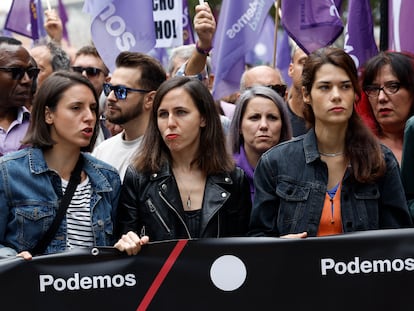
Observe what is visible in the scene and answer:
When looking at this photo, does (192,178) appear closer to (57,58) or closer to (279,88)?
(279,88)

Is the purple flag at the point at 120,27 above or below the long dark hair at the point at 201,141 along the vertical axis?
above

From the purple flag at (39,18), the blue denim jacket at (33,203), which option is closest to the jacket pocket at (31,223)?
the blue denim jacket at (33,203)

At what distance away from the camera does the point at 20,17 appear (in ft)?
34.0

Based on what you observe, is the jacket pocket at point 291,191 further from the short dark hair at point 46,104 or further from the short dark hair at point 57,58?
the short dark hair at point 57,58

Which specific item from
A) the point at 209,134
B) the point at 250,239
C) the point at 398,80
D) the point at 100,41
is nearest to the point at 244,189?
the point at 209,134

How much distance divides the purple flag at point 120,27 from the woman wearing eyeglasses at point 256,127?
1.46m

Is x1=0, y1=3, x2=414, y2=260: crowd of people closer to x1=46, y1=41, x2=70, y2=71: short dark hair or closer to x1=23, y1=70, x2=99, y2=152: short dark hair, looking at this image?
x1=23, y1=70, x2=99, y2=152: short dark hair

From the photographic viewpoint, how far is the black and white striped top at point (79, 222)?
16.5 ft

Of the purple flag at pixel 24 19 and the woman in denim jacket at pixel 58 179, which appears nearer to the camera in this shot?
the woman in denim jacket at pixel 58 179

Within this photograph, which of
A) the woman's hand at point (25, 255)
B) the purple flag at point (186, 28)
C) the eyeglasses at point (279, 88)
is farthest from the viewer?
the purple flag at point (186, 28)

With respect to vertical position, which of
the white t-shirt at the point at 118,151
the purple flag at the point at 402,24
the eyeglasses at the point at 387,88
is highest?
the purple flag at the point at 402,24

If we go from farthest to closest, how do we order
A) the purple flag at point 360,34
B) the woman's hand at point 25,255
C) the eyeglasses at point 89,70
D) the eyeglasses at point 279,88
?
the eyeglasses at point 89,70 → the purple flag at point 360,34 → the eyeglasses at point 279,88 → the woman's hand at point 25,255

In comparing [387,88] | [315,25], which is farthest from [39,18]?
[387,88]

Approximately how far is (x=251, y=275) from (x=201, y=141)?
3.84 ft
